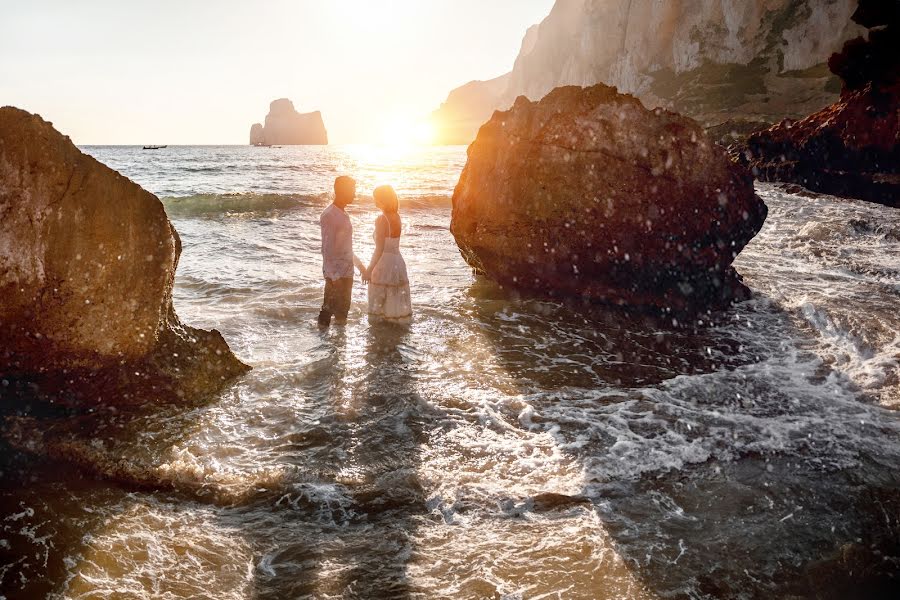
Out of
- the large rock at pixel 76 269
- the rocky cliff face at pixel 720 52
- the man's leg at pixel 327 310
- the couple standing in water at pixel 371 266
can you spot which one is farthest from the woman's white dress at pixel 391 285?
the rocky cliff face at pixel 720 52

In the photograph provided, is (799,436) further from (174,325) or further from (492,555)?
(174,325)

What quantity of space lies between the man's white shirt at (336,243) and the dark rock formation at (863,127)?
19.1m

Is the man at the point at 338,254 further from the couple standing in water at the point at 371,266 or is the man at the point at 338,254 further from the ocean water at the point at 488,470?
the ocean water at the point at 488,470

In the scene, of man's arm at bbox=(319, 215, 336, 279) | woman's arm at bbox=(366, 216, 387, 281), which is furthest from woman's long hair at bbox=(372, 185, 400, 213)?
man's arm at bbox=(319, 215, 336, 279)

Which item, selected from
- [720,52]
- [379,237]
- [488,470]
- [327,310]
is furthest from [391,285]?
[720,52]

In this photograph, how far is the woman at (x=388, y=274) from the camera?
799 centimetres

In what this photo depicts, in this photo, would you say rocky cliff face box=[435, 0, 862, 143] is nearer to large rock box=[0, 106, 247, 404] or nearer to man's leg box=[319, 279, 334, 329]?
man's leg box=[319, 279, 334, 329]

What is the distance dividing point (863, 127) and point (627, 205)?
17.0m

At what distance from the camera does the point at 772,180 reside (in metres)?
24.8

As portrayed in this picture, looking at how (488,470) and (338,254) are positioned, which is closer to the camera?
(488,470)

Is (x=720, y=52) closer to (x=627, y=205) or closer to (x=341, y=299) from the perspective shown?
(x=627, y=205)

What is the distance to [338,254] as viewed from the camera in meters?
7.65

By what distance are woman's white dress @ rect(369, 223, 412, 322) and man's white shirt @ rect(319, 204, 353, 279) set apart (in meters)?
0.45

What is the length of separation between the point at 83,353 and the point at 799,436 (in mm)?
6157
